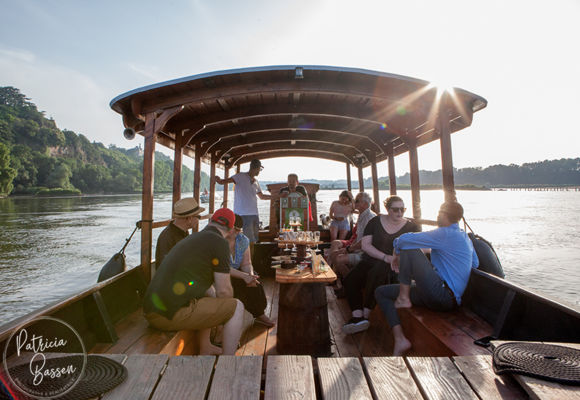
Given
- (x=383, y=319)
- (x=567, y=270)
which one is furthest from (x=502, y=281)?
(x=567, y=270)

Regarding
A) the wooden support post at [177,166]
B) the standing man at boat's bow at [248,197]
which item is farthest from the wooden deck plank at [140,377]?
the standing man at boat's bow at [248,197]

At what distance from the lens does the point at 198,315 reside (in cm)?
236

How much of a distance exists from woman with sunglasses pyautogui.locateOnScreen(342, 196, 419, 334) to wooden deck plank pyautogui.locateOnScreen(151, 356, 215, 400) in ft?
7.59

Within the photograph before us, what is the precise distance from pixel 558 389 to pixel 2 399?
193cm

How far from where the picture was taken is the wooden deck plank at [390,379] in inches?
47.6

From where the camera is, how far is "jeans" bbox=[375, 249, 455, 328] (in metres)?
2.76

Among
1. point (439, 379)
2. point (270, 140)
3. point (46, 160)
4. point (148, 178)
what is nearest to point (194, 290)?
point (439, 379)

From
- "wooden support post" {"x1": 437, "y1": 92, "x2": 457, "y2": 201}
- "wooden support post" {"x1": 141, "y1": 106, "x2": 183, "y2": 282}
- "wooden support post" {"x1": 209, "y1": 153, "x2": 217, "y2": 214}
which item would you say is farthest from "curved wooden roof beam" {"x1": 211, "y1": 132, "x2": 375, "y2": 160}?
"wooden support post" {"x1": 437, "y1": 92, "x2": 457, "y2": 201}

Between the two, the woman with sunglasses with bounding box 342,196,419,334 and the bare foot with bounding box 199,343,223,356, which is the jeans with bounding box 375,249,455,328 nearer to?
the woman with sunglasses with bounding box 342,196,419,334

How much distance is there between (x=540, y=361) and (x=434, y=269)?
1628 millimetres

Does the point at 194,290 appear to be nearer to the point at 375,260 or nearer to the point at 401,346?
the point at 401,346

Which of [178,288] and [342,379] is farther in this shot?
[178,288]

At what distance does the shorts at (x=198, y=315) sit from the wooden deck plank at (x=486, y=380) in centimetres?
162

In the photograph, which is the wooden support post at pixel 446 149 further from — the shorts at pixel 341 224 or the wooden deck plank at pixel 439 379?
the wooden deck plank at pixel 439 379
